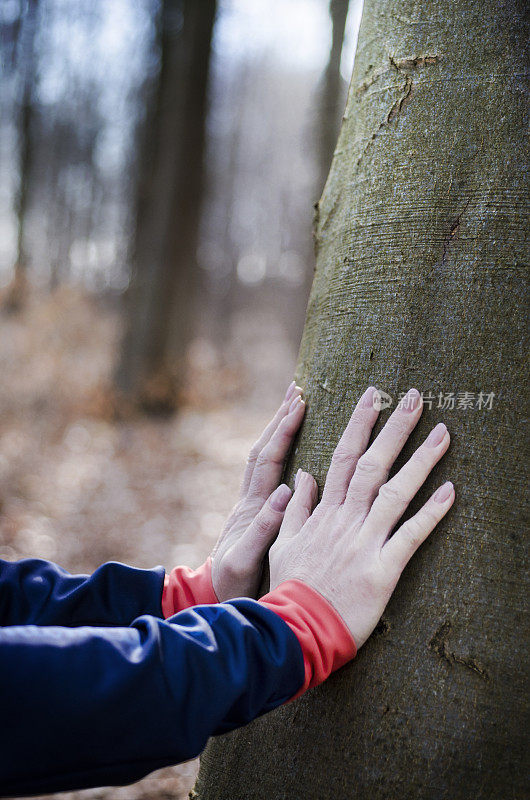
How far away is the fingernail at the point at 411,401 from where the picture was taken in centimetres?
130

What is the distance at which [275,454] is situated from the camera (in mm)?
1571

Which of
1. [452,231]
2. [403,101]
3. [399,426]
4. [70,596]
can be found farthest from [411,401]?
[70,596]

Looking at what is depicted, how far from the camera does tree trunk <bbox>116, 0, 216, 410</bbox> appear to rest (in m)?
9.20

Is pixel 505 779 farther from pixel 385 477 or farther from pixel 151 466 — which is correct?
pixel 151 466

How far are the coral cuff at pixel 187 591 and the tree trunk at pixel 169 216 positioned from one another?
7.56 meters

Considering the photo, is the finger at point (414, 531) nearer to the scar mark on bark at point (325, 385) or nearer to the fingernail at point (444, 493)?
the fingernail at point (444, 493)

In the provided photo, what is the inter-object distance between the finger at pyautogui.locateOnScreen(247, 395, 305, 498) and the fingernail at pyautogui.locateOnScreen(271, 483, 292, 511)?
0.31 feet

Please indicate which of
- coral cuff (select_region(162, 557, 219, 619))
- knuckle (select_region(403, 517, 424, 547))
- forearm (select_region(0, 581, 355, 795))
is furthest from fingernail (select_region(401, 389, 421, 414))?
coral cuff (select_region(162, 557, 219, 619))

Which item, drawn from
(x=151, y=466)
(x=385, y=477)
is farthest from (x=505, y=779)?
(x=151, y=466)

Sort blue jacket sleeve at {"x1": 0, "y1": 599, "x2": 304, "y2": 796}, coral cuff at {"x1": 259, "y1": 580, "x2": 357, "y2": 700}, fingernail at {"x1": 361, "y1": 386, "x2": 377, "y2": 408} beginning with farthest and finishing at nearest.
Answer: fingernail at {"x1": 361, "y1": 386, "x2": 377, "y2": 408}, coral cuff at {"x1": 259, "y1": 580, "x2": 357, "y2": 700}, blue jacket sleeve at {"x1": 0, "y1": 599, "x2": 304, "y2": 796}

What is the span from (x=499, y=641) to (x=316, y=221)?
1.20m

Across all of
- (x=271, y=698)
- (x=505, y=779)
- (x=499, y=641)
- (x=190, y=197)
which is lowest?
(x=505, y=779)

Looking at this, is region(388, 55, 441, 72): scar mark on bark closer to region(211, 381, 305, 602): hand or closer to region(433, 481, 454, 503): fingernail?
region(211, 381, 305, 602): hand

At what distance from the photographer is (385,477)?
1.31 metres
